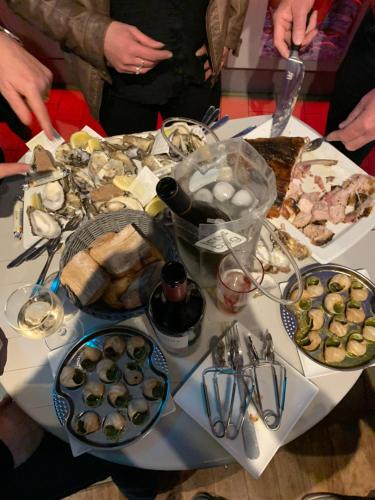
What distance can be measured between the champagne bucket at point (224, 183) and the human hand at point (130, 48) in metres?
0.52

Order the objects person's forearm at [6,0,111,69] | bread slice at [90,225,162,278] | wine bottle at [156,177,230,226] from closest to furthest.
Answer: wine bottle at [156,177,230,226], bread slice at [90,225,162,278], person's forearm at [6,0,111,69]

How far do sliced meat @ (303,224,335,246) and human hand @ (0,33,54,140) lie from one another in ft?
2.65

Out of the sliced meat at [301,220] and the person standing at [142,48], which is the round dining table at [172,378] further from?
the person standing at [142,48]

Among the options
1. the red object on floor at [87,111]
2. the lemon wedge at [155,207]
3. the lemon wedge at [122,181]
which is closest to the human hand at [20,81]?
the lemon wedge at [122,181]

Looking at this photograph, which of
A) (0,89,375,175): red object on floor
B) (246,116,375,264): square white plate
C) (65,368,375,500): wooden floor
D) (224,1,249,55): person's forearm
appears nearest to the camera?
(246,116,375,264): square white plate

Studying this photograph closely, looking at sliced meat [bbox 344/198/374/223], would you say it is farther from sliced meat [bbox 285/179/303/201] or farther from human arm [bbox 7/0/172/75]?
human arm [bbox 7/0/172/75]

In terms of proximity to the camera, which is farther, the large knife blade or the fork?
the large knife blade

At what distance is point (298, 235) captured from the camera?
1.06 metres

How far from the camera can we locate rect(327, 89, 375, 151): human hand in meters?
1.13

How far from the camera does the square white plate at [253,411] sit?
792 mm

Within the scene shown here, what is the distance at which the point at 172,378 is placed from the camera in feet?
2.91

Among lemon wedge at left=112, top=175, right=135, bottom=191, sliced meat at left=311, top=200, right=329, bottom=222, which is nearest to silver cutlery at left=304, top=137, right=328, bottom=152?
sliced meat at left=311, top=200, right=329, bottom=222

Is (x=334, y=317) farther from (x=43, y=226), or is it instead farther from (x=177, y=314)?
(x=43, y=226)

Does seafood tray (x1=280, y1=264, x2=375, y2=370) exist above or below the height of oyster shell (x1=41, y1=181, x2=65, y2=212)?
below
